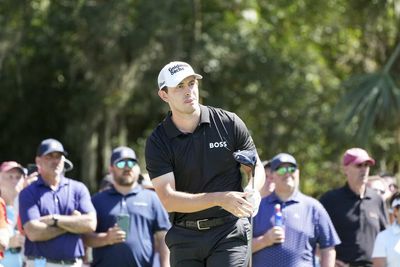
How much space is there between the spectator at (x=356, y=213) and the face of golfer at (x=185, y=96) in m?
4.06

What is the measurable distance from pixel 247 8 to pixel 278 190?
15503mm

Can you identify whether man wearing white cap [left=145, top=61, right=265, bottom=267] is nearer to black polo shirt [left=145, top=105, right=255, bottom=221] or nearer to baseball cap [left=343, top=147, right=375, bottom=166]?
black polo shirt [left=145, top=105, right=255, bottom=221]

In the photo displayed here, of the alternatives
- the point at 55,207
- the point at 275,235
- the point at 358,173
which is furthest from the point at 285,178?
the point at 55,207

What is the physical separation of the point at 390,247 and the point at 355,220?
1422 mm

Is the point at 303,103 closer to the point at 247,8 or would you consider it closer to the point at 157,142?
the point at 247,8

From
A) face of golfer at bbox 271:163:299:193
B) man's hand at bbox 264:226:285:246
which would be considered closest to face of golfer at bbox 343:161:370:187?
face of golfer at bbox 271:163:299:193

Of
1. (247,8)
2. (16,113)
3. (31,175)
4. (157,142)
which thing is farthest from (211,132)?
(16,113)

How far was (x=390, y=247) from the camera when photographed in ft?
28.4

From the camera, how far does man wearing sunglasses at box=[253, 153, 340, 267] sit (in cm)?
890

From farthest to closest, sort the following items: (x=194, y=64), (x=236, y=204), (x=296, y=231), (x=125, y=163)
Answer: (x=194, y=64), (x=125, y=163), (x=296, y=231), (x=236, y=204)

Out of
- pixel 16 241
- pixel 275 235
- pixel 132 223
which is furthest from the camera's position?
pixel 16 241

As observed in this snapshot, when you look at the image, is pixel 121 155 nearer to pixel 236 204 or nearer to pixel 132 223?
pixel 132 223

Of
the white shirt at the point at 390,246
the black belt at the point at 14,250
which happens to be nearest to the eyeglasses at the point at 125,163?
the black belt at the point at 14,250

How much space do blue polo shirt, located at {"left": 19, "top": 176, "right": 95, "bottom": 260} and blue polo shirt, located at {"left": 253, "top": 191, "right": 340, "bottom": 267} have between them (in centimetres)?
184
